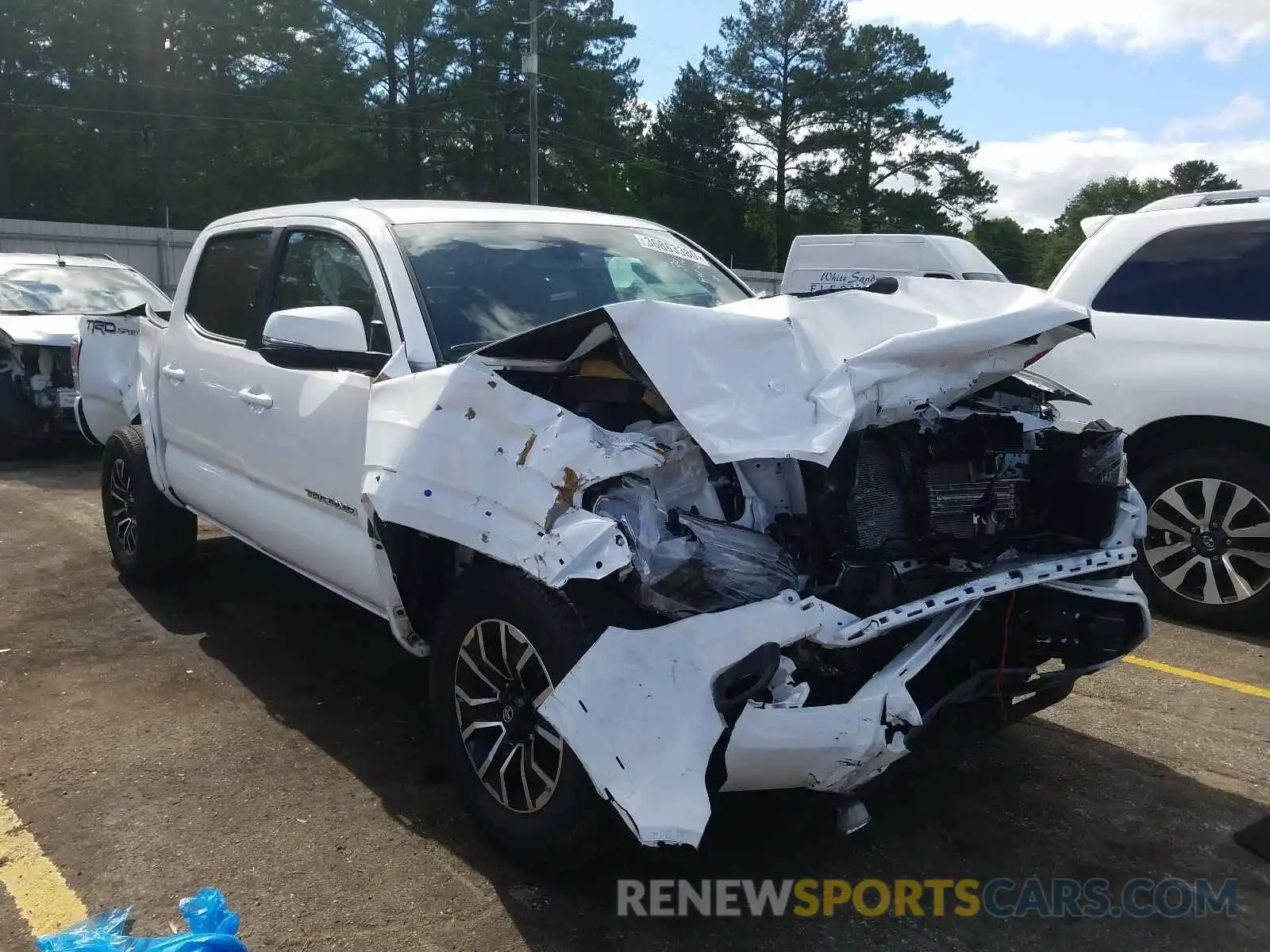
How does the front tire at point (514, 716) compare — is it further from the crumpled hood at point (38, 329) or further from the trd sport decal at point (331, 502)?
the crumpled hood at point (38, 329)

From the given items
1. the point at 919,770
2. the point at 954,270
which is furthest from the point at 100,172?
the point at 919,770

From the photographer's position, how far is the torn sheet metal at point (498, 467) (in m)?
2.55

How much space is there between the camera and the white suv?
5.04 meters

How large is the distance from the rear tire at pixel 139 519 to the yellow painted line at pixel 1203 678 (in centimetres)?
473

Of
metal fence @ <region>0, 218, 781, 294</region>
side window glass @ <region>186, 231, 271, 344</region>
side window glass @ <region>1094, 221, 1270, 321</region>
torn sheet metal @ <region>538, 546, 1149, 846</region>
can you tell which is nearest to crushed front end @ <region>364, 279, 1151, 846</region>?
torn sheet metal @ <region>538, 546, 1149, 846</region>

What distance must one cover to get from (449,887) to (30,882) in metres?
1.21

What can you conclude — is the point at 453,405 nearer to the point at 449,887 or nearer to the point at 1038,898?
the point at 449,887

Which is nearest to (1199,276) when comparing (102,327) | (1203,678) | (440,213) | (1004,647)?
(1203,678)

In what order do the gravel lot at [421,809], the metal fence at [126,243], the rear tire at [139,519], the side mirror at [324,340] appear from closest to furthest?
the gravel lot at [421,809] < the side mirror at [324,340] < the rear tire at [139,519] < the metal fence at [126,243]

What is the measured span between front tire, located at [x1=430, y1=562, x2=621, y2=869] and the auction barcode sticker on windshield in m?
1.99

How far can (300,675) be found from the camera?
4.46 m

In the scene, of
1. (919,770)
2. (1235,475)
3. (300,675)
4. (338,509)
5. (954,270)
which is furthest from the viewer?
(954,270)

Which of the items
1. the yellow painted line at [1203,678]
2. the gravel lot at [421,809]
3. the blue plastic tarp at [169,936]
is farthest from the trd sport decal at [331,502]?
the yellow painted line at [1203,678]

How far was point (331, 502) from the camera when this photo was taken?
146 inches
